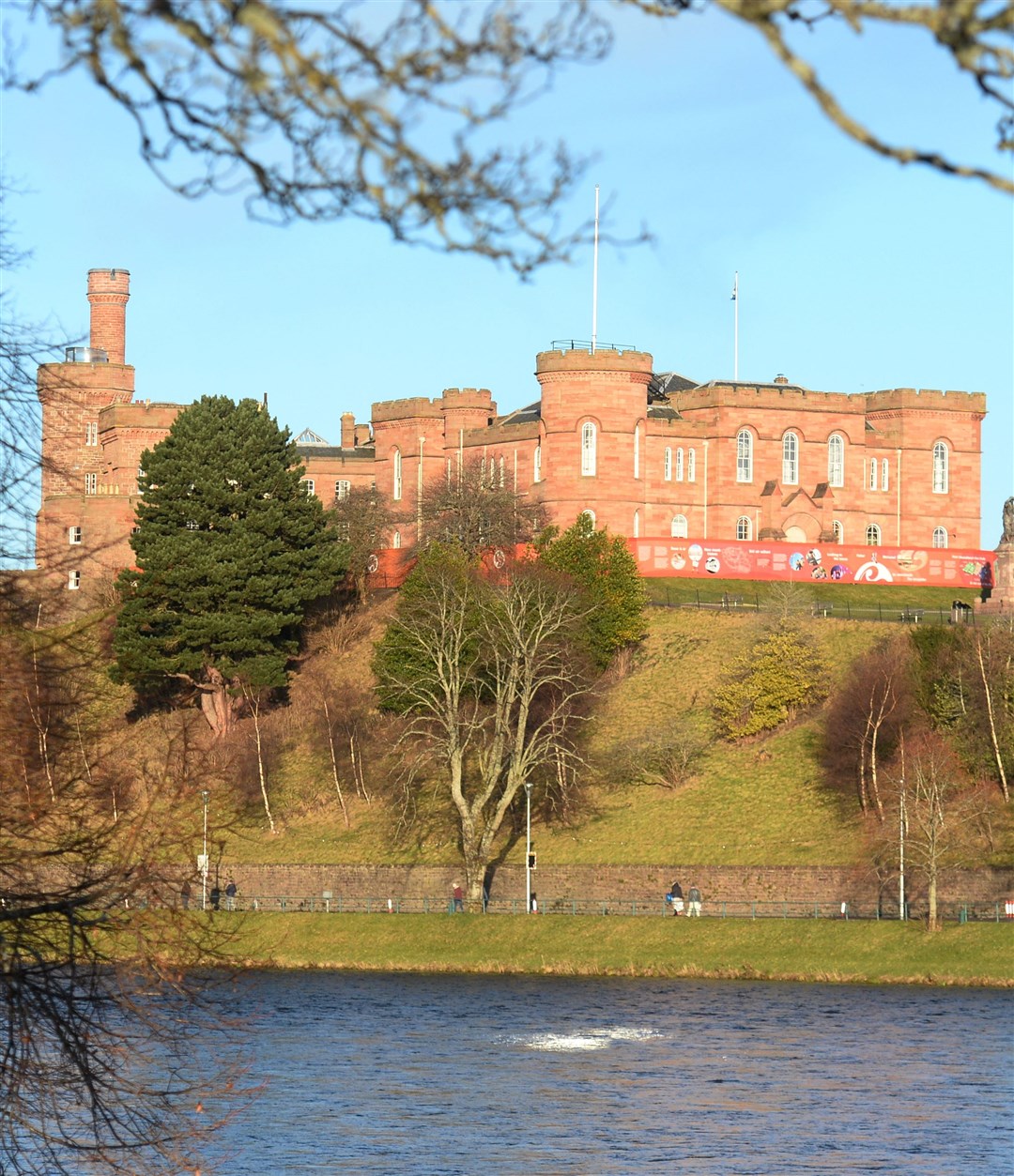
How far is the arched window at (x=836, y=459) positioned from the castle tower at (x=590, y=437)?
41.3 feet

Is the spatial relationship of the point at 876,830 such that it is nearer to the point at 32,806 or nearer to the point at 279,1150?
the point at 279,1150

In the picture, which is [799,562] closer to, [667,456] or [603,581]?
[667,456]

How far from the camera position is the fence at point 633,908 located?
5834cm

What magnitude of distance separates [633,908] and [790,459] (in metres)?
44.1

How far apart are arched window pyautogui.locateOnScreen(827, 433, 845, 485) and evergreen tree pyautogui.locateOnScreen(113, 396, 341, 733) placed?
99.7 feet

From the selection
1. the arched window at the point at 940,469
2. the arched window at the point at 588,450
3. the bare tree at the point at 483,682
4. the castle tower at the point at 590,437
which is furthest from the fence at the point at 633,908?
the arched window at the point at 940,469

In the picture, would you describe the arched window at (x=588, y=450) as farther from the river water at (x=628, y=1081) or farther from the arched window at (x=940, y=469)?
the river water at (x=628, y=1081)

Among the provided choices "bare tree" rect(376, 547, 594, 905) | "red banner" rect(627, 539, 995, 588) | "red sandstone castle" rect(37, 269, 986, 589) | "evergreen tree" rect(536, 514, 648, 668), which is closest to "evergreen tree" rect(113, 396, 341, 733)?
"bare tree" rect(376, 547, 594, 905)

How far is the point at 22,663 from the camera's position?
59.0 ft

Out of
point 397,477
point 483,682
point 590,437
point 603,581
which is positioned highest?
point 590,437

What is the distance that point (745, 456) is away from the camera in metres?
101

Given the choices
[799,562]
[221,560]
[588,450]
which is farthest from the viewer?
[588,450]

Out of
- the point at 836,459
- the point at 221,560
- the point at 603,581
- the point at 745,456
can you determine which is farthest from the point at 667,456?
the point at 221,560

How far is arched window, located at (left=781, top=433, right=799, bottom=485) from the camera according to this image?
101625 mm
